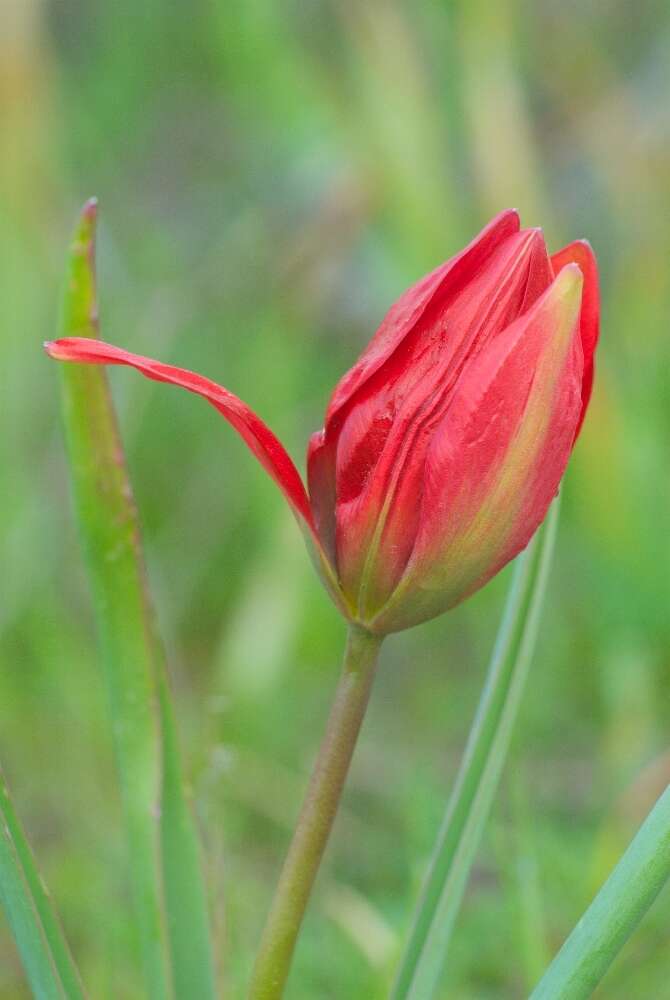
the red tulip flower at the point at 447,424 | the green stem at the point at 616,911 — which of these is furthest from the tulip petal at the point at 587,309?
the green stem at the point at 616,911

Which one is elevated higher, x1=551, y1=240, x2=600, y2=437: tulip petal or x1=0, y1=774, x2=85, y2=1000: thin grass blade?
x1=551, y1=240, x2=600, y2=437: tulip petal

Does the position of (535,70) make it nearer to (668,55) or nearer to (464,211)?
(668,55)

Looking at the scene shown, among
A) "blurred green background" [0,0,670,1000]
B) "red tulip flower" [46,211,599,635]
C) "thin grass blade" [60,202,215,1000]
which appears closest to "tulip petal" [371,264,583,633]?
"red tulip flower" [46,211,599,635]

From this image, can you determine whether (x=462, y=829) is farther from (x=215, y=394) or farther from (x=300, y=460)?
(x=300, y=460)

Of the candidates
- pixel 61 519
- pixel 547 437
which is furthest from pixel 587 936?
pixel 61 519

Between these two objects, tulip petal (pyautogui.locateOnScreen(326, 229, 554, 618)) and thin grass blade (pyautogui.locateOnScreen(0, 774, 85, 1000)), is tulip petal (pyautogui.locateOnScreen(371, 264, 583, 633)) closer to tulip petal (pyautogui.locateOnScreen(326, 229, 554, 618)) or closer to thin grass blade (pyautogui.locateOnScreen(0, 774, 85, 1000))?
tulip petal (pyautogui.locateOnScreen(326, 229, 554, 618))

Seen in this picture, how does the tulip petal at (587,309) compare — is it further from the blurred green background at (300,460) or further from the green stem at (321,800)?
the blurred green background at (300,460)
